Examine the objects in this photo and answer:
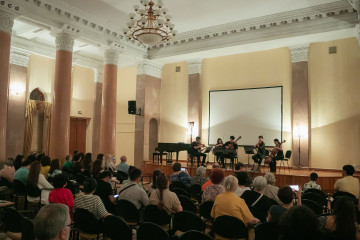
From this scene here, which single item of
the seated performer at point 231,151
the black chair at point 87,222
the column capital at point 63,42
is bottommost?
the black chair at point 87,222

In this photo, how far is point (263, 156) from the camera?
10047 millimetres

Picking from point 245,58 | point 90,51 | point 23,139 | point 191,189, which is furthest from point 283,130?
point 23,139

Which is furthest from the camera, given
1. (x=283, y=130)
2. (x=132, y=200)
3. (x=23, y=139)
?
(x=23, y=139)

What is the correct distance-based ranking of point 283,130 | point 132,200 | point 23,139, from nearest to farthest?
1. point 132,200
2. point 283,130
3. point 23,139

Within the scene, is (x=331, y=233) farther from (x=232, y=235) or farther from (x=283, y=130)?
(x=283, y=130)

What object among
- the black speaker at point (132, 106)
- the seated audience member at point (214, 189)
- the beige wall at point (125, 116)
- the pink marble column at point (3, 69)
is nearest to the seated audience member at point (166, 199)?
the seated audience member at point (214, 189)

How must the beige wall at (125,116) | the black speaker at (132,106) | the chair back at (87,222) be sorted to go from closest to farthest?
the chair back at (87,222), the black speaker at (132,106), the beige wall at (125,116)

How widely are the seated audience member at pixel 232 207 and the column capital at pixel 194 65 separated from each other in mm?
10763

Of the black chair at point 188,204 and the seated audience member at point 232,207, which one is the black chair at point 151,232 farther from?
the black chair at point 188,204

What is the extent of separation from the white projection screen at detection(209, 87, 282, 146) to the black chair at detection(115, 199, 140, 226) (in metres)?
8.84

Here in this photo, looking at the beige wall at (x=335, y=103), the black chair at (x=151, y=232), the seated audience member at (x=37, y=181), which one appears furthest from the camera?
the beige wall at (x=335, y=103)

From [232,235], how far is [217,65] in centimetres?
1102

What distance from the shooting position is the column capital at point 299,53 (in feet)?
37.5

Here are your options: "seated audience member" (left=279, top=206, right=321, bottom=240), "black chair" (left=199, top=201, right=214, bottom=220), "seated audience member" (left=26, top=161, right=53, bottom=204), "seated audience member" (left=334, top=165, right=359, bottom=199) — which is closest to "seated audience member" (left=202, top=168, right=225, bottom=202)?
"black chair" (left=199, top=201, right=214, bottom=220)
